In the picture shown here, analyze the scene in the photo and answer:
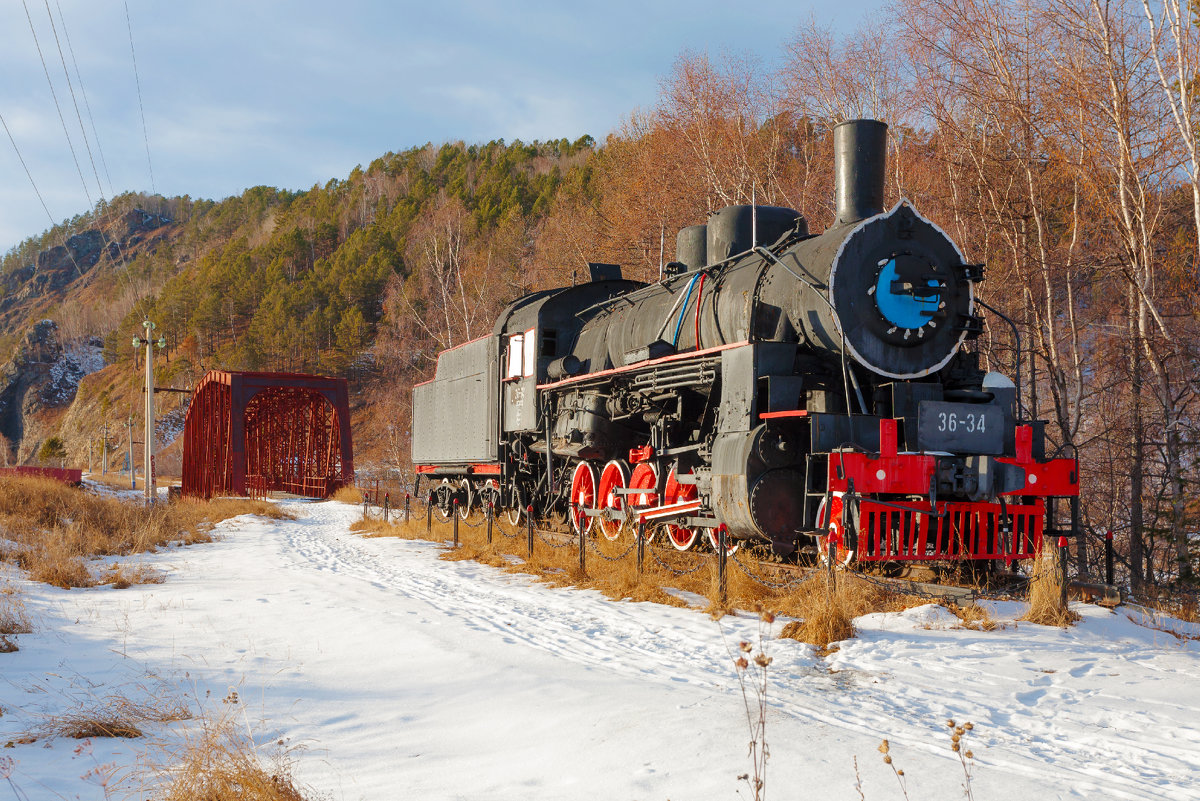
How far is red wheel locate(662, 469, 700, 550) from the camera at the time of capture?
9.34m

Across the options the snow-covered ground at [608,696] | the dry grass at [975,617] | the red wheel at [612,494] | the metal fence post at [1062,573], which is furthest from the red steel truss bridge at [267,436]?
the metal fence post at [1062,573]

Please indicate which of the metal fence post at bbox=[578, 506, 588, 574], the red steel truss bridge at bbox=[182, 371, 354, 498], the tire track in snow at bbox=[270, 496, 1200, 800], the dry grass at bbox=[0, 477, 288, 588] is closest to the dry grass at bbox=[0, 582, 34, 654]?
the dry grass at bbox=[0, 477, 288, 588]

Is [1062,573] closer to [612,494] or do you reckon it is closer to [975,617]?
[975,617]

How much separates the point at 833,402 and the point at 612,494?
3719mm

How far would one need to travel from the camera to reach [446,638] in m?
6.67

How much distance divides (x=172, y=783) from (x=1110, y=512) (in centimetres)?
1434

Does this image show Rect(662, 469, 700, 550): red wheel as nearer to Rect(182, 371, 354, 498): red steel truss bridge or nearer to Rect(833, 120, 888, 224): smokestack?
Rect(833, 120, 888, 224): smokestack

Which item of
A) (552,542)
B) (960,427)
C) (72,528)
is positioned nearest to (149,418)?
(72,528)

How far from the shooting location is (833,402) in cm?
799

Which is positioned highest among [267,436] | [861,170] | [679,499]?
[861,170]

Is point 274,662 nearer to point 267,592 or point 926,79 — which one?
point 267,592

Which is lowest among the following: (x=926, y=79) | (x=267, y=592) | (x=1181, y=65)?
(x=267, y=592)

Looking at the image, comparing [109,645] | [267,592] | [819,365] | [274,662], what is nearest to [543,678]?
A: [274,662]

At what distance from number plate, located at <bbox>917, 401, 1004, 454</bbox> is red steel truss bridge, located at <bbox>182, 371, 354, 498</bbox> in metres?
30.3
